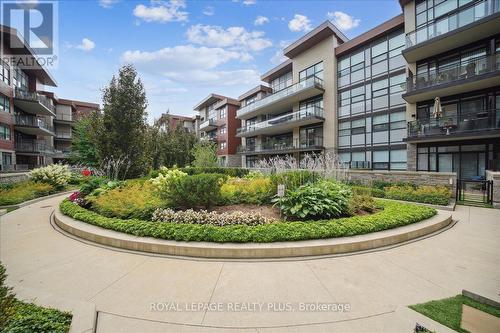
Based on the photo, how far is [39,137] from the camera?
102ft

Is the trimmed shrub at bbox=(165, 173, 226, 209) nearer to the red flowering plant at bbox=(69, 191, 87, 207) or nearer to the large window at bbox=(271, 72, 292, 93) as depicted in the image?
the red flowering plant at bbox=(69, 191, 87, 207)

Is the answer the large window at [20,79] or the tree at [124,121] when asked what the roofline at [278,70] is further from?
the large window at [20,79]

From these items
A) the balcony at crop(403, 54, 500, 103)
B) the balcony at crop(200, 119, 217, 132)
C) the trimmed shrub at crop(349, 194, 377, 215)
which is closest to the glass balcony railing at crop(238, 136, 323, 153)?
the balcony at crop(403, 54, 500, 103)

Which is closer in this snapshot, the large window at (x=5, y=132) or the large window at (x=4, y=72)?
the large window at (x=5, y=132)

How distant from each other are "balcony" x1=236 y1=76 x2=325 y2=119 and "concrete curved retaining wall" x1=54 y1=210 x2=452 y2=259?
19.0 m

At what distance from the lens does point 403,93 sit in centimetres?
1716

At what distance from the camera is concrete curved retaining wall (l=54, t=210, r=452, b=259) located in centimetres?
480

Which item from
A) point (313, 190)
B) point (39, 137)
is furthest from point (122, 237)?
point (39, 137)

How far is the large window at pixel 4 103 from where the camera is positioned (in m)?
21.1

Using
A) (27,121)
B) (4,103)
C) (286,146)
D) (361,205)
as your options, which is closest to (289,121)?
(286,146)

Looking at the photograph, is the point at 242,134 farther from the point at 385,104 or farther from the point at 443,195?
the point at 443,195

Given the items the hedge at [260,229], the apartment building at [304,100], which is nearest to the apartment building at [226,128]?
the apartment building at [304,100]

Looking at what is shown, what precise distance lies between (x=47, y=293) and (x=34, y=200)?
1240 centimetres

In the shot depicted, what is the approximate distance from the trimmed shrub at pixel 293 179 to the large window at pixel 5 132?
2804 cm
